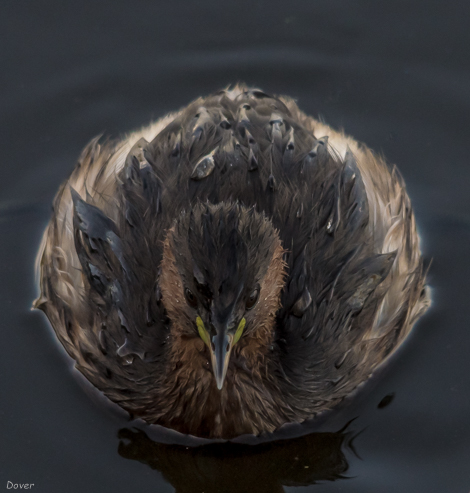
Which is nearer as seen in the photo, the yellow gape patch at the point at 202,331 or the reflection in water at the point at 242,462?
the yellow gape patch at the point at 202,331

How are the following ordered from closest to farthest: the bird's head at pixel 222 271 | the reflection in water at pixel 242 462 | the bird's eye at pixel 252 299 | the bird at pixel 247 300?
the bird's head at pixel 222 271
the bird's eye at pixel 252 299
the bird at pixel 247 300
the reflection in water at pixel 242 462

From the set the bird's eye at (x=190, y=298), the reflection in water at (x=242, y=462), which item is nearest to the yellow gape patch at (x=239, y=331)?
the bird's eye at (x=190, y=298)

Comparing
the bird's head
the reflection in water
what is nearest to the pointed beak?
the bird's head

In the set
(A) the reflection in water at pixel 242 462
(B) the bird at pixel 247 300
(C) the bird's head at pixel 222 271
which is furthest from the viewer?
(A) the reflection in water at pixel 242 462

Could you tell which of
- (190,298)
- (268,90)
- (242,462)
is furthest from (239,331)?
(268,90)

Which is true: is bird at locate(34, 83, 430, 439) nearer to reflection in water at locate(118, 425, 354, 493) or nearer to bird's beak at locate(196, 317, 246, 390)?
bird's beak at locate(196, 317, 246, 390)

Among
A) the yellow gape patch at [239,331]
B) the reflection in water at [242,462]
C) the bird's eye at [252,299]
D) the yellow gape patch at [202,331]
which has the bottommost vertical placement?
the reflection in water at [242,462]

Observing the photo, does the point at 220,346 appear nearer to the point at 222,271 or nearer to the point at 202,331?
the point at 202,331

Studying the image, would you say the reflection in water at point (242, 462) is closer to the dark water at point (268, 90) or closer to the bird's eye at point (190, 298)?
the dark water at point (268, 90)
